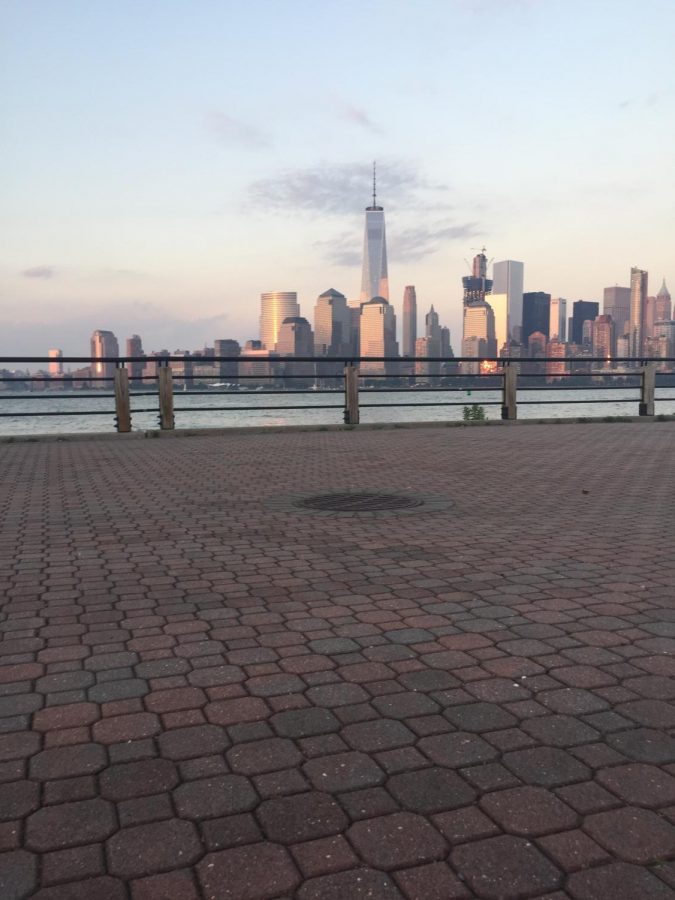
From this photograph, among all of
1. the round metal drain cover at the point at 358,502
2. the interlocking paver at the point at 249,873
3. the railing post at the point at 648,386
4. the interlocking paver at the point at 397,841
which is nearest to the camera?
the interlocking paver at the point at 249,873

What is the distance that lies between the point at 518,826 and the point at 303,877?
2.05 feet

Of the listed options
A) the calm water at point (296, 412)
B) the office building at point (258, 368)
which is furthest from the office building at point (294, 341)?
the office building at point (258, 368)

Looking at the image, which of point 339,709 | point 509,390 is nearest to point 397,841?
point 339,709

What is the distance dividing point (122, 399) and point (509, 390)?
8.05 m

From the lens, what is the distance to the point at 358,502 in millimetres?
7438

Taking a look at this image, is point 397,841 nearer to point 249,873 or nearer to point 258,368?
point 249,873

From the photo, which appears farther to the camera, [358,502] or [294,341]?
[294,341]

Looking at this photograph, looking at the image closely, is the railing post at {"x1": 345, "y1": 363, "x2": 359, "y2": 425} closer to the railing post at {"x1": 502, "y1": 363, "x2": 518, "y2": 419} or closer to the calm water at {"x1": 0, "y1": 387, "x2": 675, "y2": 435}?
the railing post at {"x1": 502, "y1": 363, "x2": 518, "y2": 419}

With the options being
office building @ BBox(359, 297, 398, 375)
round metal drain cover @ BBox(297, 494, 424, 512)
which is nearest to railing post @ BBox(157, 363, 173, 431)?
round metal drain cover @ BBox(297, 494, 424, 512)

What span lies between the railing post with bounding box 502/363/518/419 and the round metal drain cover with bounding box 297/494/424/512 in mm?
9173

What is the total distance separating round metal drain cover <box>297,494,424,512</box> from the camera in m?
7.13

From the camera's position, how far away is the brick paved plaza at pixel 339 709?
1.97m

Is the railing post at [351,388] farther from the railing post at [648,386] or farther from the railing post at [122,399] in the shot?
the railing post at [648,386]

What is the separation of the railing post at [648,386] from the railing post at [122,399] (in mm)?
11576
